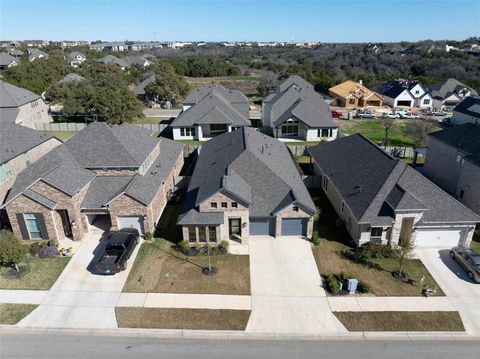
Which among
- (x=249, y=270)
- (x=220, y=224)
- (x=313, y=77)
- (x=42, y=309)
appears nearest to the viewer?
(x=42, y=309)

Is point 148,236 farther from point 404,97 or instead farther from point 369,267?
point 404,97

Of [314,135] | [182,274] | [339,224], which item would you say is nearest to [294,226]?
[339,224]

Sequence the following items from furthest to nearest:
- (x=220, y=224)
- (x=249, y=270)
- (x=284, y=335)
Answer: (x=220, y=224), (x=249, y=270), (x=284, y=335)

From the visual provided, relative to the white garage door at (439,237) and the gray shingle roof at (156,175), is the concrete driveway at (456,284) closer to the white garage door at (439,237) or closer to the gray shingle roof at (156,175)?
the white garage door at (439,237)

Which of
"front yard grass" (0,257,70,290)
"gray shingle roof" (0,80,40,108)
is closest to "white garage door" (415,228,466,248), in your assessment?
"front yard grass" (0,257,70,290)

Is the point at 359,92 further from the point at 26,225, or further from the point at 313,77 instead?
the point at 26,225

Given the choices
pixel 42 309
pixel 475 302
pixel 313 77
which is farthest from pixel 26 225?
pixel 313 77
